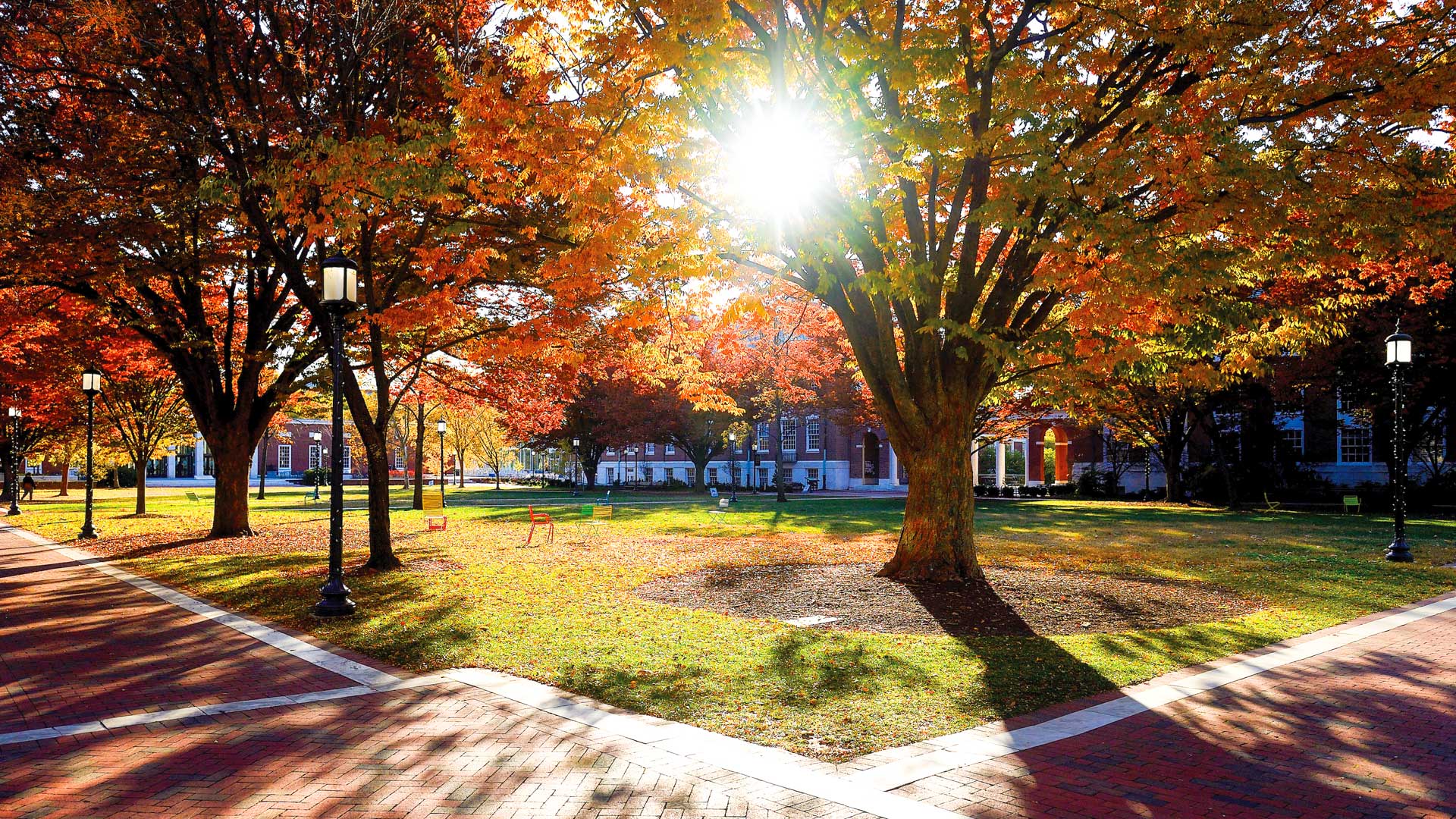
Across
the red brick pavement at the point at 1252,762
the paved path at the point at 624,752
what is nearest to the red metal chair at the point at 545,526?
the paved path at the point at 624,752

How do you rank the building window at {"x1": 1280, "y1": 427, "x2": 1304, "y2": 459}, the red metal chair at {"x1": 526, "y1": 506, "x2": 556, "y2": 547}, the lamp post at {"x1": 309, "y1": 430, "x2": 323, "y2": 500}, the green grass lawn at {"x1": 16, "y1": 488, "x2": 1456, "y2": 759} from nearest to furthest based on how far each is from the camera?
the green grass lawn at {"x1": 16, "y1": 488, "x2": 1456, "y2": 759} < the red metal chair at {"x1": 526, "y1": 506, "x2": 556, "y2": 547} < the building window at {"x1": 1280, "y1": 427, "x2": 1304, "y2": 459} < the lamp post at {"x1": 309, "y1": 430, "x2": 323, "y2": 500}

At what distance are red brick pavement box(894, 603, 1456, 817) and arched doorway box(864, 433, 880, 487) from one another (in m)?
58.2

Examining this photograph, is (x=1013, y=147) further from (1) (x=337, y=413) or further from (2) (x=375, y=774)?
(2) (x=375, y=774)

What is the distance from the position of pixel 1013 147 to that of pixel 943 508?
493cm

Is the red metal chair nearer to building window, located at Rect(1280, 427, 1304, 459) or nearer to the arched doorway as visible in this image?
building window, located at Rect(1280, 427, 1304, 459)

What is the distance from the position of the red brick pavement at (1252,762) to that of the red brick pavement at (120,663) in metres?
5.57

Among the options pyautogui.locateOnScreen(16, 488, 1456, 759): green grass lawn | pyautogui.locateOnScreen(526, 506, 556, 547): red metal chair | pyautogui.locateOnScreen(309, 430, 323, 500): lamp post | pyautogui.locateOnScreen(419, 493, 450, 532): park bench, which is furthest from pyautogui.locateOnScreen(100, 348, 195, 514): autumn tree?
pyautogui.locateOnScreen(526, 506, 556, 547): red metal chair

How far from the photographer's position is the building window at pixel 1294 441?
137 ft

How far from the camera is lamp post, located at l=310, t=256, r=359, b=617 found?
10.8 m

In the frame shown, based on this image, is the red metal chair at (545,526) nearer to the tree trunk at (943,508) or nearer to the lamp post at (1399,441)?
the tree trunk at (943,508)

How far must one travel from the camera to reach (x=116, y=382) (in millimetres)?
30531

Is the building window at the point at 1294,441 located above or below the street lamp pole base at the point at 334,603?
above

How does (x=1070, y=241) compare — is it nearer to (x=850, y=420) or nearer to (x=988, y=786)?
(x=988, y=786)

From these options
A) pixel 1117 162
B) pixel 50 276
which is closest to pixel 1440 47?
pixel 1117 162
